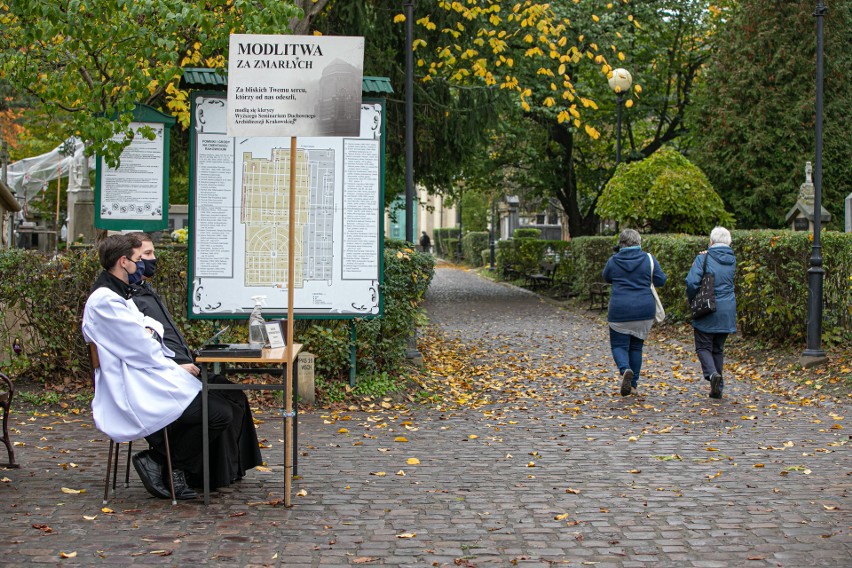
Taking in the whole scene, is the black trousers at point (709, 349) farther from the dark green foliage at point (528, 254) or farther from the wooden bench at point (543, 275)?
the dark green foliage at point (528, 254)

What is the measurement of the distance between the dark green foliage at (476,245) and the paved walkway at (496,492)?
4032 cm

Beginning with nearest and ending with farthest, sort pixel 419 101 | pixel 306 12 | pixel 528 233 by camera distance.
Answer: pixel 306 12 < pixel 419 101 < pixel 528 233

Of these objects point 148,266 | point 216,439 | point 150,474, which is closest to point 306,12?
point 148,266

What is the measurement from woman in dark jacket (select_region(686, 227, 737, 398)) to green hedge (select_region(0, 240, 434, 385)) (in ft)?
9.77

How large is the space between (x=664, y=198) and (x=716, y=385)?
9.83 m

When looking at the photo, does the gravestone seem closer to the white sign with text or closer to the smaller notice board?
the smaller notice board

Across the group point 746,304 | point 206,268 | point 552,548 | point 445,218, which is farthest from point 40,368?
point 445,218

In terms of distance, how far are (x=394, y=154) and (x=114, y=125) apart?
29.8ft

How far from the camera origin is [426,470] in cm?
742

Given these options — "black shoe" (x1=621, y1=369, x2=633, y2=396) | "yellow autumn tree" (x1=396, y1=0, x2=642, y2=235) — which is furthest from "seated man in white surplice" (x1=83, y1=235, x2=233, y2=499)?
"yellow autumn tree" (x1=396, y1=0, x2=642, y2=235)

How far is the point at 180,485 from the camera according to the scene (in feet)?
21.4

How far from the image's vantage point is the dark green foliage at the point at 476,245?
51.5 meters

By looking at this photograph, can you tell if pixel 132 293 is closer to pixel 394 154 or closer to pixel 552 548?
pixel 552 548

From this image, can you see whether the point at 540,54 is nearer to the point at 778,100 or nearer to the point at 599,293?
the point at 599,293
